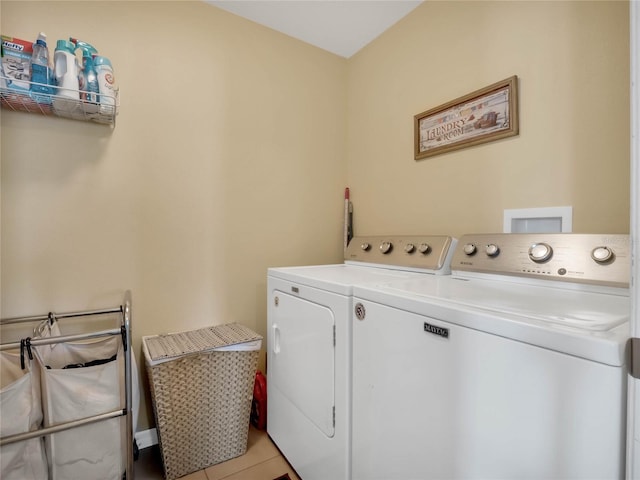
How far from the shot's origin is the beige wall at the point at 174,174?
1.40m

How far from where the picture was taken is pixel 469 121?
1.55 metres

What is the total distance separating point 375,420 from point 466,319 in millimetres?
501

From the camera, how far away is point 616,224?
1109 millimetres

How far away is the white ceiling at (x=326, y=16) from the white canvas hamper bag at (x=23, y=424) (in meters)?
2.04

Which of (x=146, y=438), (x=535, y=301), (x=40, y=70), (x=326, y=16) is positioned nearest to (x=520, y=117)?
(x=535, y=301)

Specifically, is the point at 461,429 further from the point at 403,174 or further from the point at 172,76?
the point at 172,76

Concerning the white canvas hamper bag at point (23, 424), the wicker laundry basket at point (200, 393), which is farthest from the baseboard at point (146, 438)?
the white canvas hamper bag at point (23, 424)

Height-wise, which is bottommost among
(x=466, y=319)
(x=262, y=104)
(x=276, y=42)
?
(x=466, y=319)

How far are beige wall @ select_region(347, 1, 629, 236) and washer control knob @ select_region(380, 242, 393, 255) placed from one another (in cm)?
24

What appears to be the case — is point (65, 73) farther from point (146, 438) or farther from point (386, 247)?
point (146, 438)

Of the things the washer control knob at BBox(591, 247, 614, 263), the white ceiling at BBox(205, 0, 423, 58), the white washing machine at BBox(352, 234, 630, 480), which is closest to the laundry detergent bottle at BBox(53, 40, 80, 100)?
the white ceiling at BBox(205, 0, 423, 58)

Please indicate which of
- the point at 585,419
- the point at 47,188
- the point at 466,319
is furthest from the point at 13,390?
Result: the point at 585,419

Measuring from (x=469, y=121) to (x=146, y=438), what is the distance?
92.3 inches

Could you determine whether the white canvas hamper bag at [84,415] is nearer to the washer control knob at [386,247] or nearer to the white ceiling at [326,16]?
the washer control knob at [386,247]
